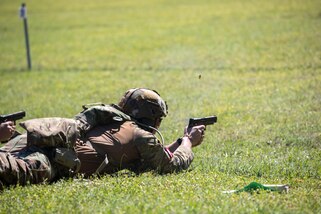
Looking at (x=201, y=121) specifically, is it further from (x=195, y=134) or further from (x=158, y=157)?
(x=158, y=157)

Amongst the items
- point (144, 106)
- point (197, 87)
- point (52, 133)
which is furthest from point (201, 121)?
point (197, 87)

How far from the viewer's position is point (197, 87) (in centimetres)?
1455

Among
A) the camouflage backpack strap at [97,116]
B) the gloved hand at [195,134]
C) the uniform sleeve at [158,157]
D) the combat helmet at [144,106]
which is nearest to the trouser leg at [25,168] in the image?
the camouflage backpack strap at [97,116]

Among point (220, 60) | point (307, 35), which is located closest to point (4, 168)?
point (220, 60)

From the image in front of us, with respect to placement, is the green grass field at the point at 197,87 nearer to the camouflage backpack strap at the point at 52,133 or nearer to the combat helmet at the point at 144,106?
the camouflage backpack strap at the point at 52,133

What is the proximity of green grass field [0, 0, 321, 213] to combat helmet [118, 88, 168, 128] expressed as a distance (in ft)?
2.23

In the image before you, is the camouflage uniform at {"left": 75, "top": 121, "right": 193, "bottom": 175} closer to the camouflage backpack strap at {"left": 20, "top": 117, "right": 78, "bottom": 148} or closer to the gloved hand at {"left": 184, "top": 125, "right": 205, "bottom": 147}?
the camouflage backpack strap at {"left": 20, "top": 117, "right": 78, "bottom": 148}

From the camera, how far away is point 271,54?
18.5 m

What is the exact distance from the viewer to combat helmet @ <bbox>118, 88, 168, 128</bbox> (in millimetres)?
7680

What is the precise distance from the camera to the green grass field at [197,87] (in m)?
6.37

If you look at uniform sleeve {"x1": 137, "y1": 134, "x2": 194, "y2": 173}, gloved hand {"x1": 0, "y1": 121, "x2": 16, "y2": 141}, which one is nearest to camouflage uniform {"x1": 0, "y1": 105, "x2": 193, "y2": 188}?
uniform sleeve {"x1": 137, "y1": 134, "x2": 194, "y2": 173}

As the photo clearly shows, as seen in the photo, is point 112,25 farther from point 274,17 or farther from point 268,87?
point 268,87

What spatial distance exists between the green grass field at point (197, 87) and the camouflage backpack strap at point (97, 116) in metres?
0.62

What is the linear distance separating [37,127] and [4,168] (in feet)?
2.03
